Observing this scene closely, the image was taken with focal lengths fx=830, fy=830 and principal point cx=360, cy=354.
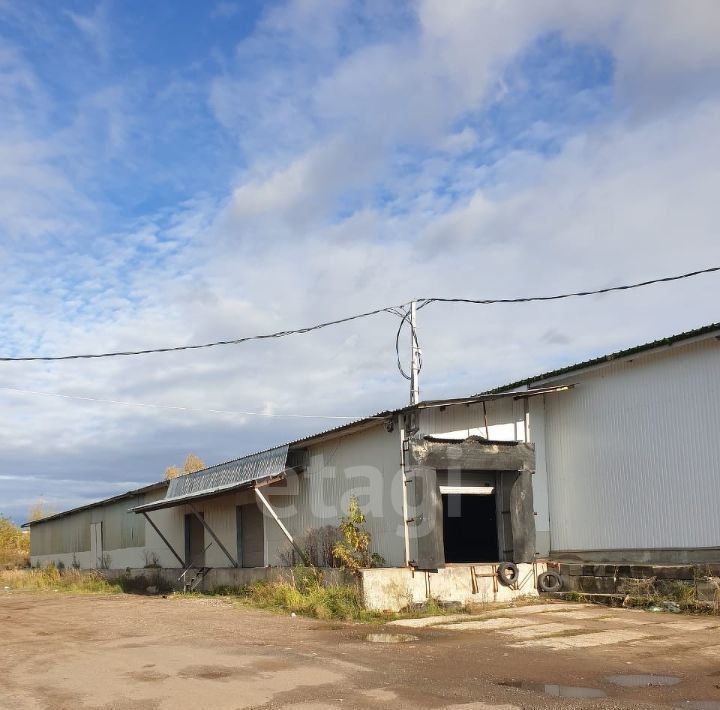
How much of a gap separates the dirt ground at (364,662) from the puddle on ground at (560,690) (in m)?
0.02

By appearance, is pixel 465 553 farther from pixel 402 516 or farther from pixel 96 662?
pixel 96 662

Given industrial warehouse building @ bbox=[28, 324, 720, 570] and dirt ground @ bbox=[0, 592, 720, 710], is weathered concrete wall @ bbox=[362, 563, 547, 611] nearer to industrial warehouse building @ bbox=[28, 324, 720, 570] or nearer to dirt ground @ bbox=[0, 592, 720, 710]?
industrial warehouse building @ bbox=[28, 324, 720, 570]

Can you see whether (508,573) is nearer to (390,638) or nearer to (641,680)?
(390,638)

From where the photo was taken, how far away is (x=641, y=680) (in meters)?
8.79

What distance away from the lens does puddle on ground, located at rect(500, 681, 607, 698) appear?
812 centimetres

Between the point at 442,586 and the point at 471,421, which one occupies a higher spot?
the point at 471,421

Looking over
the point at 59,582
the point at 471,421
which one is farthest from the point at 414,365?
the point at 59,582

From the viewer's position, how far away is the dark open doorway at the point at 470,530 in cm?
2116

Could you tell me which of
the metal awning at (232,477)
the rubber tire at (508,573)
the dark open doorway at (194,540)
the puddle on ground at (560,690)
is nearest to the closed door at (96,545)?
the metal awning at (232,477)

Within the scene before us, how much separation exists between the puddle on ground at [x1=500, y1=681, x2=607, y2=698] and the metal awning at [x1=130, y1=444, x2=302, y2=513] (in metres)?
11.5

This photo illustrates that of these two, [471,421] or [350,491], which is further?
[350,491]

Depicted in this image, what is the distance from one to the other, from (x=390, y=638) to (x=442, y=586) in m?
3.85

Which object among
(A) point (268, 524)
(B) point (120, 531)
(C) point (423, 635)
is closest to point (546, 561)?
(C) point (423, 635)

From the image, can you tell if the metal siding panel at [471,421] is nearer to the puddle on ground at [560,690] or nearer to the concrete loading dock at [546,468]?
the concrete loading dock at [546,468]
